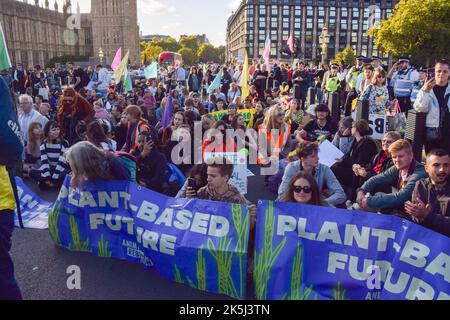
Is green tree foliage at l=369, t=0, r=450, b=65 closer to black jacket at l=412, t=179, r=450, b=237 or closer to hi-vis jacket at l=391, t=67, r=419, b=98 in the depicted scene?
hi-vis jacket at l=391, t=67, r=419, b=98

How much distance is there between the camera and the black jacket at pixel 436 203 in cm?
375

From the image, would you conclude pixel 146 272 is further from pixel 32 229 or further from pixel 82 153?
pixel 32 229

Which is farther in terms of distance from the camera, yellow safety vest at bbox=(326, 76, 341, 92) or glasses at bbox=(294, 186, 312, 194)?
yellow safety vest at bbox=(326, 76, 341, 92)

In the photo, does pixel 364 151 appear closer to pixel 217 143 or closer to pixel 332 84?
pixel 217 143

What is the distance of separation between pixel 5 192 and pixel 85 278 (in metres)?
1.73

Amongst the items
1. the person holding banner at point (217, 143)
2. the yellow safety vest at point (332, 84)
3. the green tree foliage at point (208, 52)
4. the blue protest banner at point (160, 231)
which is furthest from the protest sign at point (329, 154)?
the green tree foliage at point (208, 52)

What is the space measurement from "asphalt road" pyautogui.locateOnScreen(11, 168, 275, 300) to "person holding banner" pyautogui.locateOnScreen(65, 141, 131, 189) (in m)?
0.91

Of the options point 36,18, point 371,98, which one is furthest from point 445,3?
point 36,18

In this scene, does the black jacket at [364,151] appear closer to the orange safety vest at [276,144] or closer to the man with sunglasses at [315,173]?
the man with sunglasses at [315,173]

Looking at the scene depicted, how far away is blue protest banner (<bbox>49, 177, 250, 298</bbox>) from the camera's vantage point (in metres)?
4.22

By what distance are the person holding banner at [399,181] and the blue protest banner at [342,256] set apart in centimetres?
121

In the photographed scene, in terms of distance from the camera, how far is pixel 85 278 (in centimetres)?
466

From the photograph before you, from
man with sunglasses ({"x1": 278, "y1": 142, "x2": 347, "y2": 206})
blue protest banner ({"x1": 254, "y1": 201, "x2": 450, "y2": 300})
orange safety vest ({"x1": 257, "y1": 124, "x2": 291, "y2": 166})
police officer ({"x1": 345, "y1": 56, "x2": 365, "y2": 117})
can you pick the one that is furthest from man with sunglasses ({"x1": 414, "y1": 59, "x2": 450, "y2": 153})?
police officer ({"x1": 345, "y1": 56, "x2": 365, "y2": 117})

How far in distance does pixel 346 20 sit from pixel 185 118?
4703 inches
